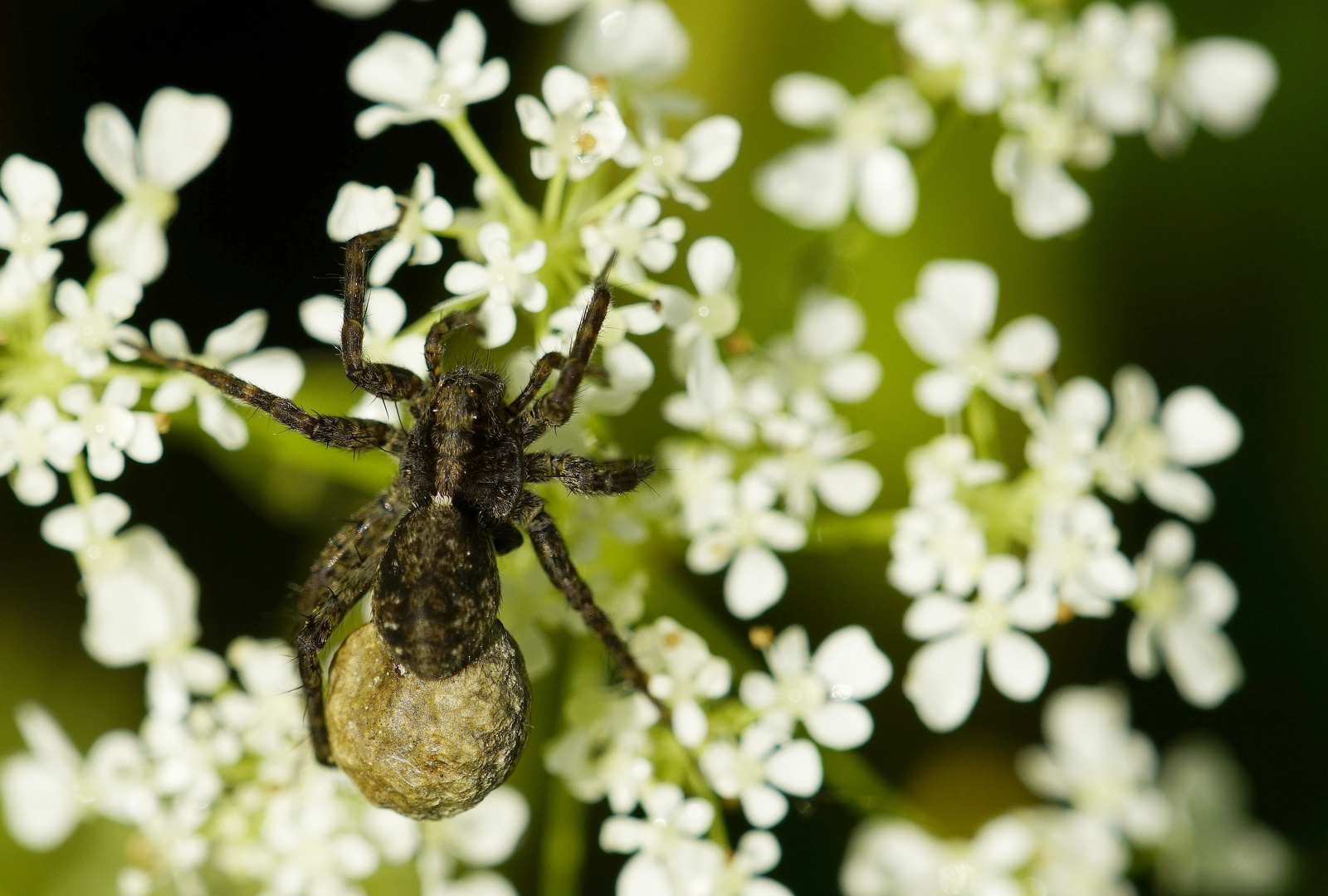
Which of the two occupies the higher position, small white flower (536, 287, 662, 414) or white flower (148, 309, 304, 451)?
small white flower (536, 287, 662, 414)

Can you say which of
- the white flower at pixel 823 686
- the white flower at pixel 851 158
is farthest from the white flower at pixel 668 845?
the white flower at pixel 851 158

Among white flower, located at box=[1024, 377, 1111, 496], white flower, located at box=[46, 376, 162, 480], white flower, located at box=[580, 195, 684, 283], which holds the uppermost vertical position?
white flower, located at box=[580, 195, 684, 283]

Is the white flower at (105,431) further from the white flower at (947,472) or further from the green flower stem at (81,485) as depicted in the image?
the white flower at (947,472)

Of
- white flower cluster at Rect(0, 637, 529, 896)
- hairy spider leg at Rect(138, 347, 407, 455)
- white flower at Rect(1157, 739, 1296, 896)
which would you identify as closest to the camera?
hairy spider leg at Rect(138, 347, 407, 455)

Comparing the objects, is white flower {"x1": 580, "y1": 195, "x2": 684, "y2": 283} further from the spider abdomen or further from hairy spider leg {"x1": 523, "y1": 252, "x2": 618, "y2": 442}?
the spider abdomen

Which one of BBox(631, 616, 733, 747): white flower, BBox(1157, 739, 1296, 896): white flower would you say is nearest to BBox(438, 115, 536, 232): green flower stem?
BBox(631, 616, 733, 747): white flower

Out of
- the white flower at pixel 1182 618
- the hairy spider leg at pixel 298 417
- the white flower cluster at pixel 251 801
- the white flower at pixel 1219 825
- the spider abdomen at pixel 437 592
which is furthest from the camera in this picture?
the white flower at pixel 1219 825

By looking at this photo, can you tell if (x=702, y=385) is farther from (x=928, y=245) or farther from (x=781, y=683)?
(x=928, y=245)
